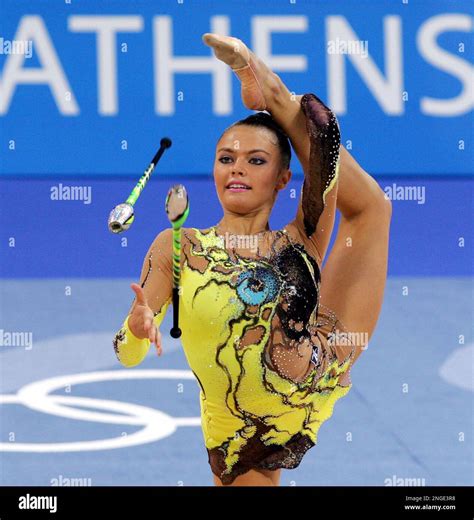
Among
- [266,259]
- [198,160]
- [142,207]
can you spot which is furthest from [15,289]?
[266,259]

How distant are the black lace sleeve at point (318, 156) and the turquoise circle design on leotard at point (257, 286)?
25 cm

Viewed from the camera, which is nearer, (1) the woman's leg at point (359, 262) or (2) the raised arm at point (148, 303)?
(2) the raised arm at point (148, 303)

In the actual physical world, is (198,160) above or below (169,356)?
above

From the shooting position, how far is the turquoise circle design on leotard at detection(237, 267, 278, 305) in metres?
3.82

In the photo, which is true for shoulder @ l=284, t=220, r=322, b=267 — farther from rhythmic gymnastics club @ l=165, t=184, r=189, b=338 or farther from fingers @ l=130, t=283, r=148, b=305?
fingers @ l=130, t=283, r=148, b=305

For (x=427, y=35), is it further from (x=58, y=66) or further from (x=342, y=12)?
(x=58, y=66)

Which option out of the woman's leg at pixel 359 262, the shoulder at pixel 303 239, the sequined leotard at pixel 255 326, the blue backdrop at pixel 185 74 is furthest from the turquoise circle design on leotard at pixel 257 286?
the blue backdrop at pixel 185 74

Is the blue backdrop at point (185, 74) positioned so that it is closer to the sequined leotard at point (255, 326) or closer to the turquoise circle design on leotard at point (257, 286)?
the sequined leotard at point (255, 326)

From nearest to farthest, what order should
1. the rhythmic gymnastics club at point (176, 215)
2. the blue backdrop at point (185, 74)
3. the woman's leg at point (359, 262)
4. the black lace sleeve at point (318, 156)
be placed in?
the rhythmic gymnastics club at point (176, 215) → the black lace sleeve at point (318, 156) → the woman's leg at point (359, 262) → the blue backdrop at point (185, 74)

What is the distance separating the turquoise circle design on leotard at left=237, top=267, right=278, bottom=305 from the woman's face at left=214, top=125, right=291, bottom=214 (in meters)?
0.22

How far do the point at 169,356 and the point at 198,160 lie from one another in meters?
1.92

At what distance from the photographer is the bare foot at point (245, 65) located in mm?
3732

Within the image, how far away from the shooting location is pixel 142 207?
8812mm

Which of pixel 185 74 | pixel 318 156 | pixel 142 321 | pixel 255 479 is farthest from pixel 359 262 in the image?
pixel 185 74
